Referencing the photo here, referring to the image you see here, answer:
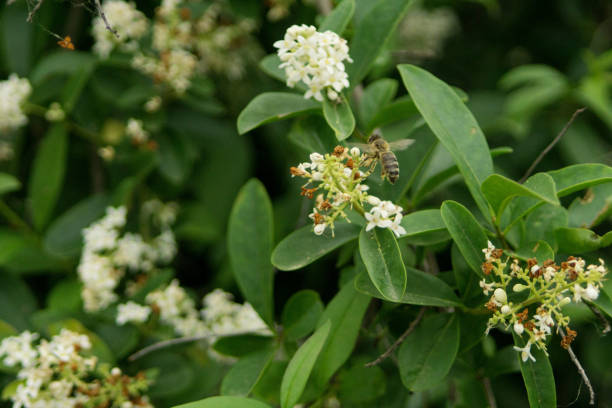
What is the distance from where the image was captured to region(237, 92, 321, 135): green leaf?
170 centimetres

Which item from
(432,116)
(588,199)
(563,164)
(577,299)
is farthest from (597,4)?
(577,299)

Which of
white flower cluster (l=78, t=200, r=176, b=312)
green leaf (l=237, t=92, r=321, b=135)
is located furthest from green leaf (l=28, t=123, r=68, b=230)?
green leaf (l=237, t=92, r=321, b=135)

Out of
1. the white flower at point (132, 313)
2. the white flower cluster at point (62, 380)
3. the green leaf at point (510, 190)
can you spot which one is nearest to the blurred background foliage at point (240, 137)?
the white flower at point (132, 313)

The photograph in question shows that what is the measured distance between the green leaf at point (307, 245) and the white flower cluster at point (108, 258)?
3.49 feet

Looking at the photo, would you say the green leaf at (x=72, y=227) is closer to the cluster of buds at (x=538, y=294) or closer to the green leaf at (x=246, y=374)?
the green leaf at (x=246, y=374)

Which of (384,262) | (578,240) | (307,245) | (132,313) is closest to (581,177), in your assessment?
(578,240)

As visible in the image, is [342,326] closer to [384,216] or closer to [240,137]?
[384,216]

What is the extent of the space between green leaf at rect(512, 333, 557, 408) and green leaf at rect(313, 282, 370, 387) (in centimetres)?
46

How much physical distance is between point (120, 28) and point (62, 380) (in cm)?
163

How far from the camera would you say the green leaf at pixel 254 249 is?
1.96 m

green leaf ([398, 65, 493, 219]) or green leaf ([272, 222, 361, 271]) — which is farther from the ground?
green leaf ([398, 65, 493, 219])

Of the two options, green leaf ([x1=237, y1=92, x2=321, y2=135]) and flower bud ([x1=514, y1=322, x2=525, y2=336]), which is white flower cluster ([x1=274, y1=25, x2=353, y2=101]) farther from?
flower bud ([x1=514, y1=322, x2=525, y2=336])

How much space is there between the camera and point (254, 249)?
2.01m

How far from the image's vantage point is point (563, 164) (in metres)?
3.80
